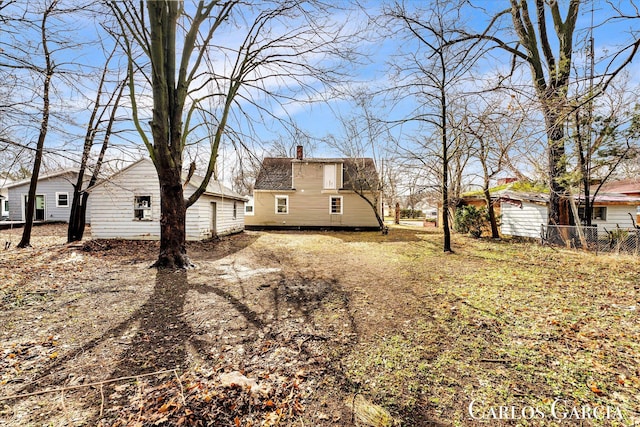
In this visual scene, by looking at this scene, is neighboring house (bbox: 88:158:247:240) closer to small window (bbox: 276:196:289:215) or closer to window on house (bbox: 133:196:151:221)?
window on house (bbox: 133:196:151:221)

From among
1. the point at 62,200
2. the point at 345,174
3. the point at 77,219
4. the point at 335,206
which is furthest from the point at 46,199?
the point at 345,174

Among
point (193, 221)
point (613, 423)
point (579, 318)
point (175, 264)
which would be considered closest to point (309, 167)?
point (193, 221)

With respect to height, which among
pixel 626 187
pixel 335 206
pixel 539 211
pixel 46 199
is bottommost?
pixel 539 211

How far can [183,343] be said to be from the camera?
3543 millimetres

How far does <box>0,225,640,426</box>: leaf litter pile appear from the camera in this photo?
2.40 metres

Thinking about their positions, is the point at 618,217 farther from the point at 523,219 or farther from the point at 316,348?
the point at 316,348

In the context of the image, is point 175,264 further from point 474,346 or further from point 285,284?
point 474,346

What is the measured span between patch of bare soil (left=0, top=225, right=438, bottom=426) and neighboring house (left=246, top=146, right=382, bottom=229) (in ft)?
44.3

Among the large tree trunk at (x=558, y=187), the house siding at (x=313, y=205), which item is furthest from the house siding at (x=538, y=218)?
the house siding at (x=313, y=205)

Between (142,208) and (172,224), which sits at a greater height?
(142,208)

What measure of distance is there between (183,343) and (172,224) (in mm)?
4794

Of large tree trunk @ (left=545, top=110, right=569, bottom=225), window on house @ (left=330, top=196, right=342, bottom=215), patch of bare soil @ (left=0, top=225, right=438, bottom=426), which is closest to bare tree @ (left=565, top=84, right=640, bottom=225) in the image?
large tree trunk @ (left=545, top=110, right=569, bottom=225)

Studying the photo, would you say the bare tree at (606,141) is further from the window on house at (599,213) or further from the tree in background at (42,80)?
the tree in background at (42,80)

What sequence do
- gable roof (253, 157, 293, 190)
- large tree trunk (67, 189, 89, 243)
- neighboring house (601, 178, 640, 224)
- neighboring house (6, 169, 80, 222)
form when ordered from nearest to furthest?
1. large tree trunk (67, 189, 89, 243)
2. neighboring house (601, 178, 640, 224)
3. neighboring house (6, 169, 80, 222)
4. gable roof (253, 157, 293, 190)
